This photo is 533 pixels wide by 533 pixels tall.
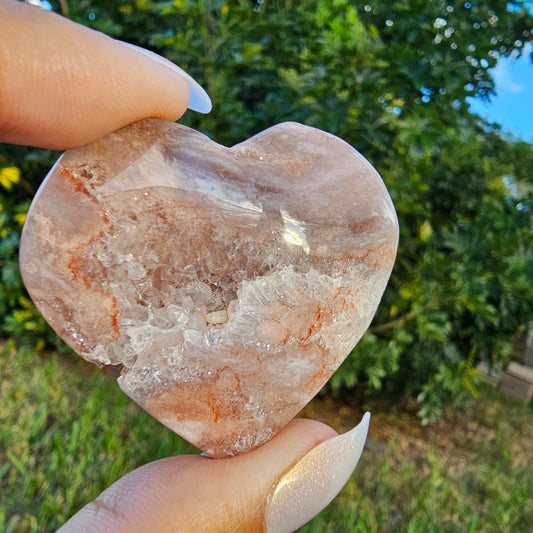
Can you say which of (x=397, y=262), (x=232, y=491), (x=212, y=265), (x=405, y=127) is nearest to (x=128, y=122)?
(x=212, y=265)

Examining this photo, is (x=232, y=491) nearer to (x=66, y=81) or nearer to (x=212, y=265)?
(x=212, y=265)

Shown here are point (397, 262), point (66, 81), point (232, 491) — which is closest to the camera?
point (66, 81)

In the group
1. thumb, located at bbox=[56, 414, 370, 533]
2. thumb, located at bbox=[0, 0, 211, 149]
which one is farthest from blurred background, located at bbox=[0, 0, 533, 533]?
thumb, located at bbox=[0, 0, 211, 149]

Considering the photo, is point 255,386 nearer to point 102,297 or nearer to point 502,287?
point 102,297

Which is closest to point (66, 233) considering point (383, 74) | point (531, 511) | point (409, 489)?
point (383, 74)

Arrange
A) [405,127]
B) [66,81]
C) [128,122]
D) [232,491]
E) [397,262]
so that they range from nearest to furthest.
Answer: [66,81] < [128,122] < [232,491] < [405,127] < [397,262]

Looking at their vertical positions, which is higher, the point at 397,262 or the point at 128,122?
the point at 128,122

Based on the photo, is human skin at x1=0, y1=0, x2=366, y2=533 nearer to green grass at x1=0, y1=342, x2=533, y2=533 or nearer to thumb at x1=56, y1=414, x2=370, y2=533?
thumb at x1=56, y1=414, x2=370, y2=533
